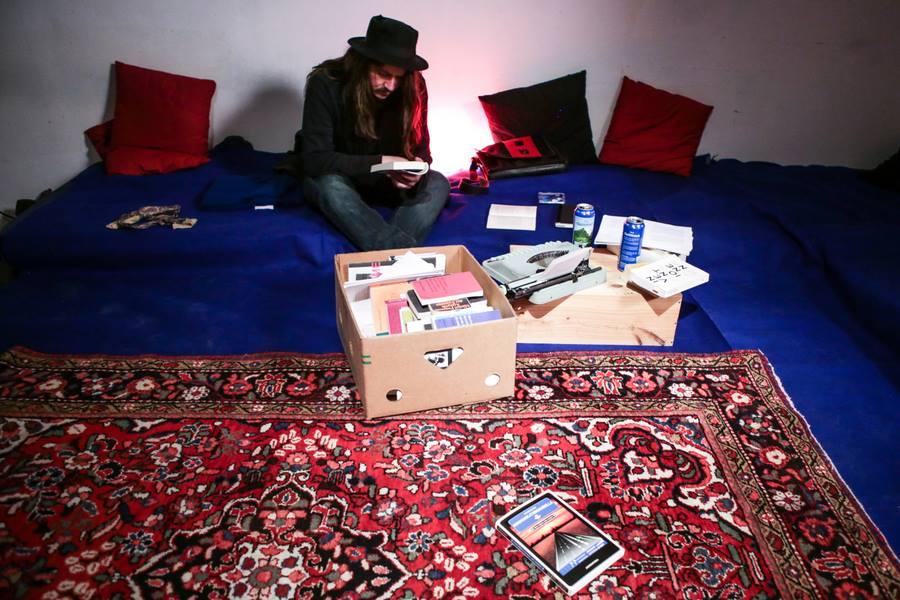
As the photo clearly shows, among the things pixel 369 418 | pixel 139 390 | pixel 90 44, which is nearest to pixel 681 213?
pixel 369 418

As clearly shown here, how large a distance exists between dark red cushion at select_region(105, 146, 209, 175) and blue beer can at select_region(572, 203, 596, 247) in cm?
195

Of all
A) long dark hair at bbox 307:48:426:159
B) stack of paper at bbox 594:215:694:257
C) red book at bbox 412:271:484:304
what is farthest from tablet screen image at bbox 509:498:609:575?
long dark hair at bbox 307:48:426:159

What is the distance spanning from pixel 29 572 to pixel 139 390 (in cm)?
62

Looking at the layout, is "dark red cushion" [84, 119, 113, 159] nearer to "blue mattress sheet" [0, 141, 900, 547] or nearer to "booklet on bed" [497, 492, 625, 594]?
"blue mattress sheet" [0, 141, 900, 547]

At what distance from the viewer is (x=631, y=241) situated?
2.04 meters

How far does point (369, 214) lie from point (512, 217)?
0.66m

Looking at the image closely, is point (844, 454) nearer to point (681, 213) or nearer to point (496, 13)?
point (681, 213)

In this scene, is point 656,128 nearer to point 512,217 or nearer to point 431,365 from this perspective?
point 512,217

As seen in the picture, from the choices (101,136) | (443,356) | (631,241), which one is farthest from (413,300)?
(101,136)

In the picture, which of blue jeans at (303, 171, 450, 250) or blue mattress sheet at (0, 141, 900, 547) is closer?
blue mattress sheet at (0, 141, 900, 547)

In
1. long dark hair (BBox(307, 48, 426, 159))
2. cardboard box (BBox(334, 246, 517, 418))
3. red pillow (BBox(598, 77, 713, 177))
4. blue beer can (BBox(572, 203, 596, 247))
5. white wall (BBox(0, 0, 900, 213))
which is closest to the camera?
cardboard box (BBox(334, 246, 517, 418))

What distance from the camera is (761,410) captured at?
1.80 m

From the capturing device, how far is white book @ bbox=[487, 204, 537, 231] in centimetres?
262

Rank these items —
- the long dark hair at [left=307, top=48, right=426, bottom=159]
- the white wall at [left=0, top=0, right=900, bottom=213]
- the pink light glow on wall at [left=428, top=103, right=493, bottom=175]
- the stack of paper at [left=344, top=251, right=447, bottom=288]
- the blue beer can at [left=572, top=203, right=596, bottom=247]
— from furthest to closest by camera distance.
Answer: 1. the pink light glow on wall at [left=428, top=103, right=493, bottom=175]
2. the white wall at [left=0, top=0, right=900, bottom=213]
3. the long dark hair at [left=307, top=48, right=426, bottom=159]
4. the blue beer can at [left=572, top=203, right=596, bottom=247]
5. the stack of paper at [left=344, top=251, right=447, bottom=288]
